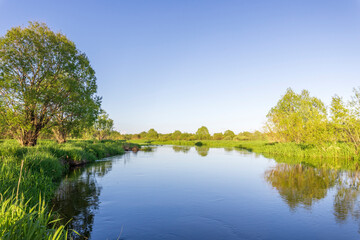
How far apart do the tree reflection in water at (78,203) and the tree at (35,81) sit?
9.88 meters

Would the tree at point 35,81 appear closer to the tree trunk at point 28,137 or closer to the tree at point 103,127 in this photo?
the tree trunk at point 28,137

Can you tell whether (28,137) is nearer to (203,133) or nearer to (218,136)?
(203,133)

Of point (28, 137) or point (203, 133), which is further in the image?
point (203, 133)

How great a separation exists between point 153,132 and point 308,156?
322 ft

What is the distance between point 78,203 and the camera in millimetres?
10234

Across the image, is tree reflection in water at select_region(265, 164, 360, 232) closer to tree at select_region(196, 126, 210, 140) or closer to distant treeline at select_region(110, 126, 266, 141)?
distant treeline at select_region(110, 126, 266, 141)

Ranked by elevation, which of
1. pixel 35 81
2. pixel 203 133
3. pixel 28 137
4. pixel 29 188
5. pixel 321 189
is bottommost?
pixel 321 189

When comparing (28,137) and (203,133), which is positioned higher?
(203,133)

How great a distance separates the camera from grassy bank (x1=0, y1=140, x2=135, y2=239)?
441cm

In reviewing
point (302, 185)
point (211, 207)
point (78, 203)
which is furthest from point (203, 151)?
point (78, 203)

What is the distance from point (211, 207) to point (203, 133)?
101554mm

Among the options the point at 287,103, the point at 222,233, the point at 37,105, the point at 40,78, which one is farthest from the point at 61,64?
the point at 287,103

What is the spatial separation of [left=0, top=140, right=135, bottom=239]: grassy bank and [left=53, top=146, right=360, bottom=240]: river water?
961mm

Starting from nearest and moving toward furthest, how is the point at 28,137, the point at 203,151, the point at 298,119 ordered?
the point at 28,137 < the point at 298,119 < the point at 203,151
